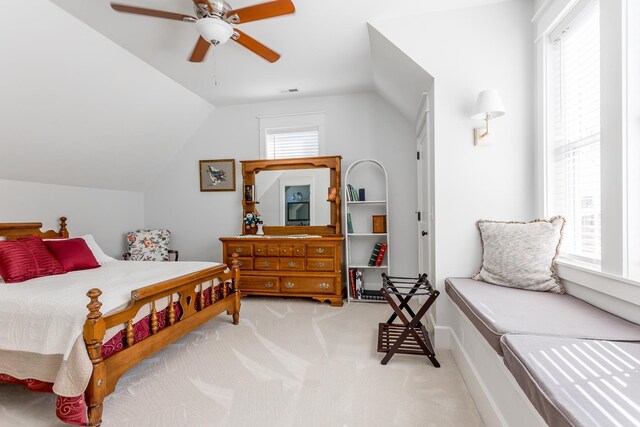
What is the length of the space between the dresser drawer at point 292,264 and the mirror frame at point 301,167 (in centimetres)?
53

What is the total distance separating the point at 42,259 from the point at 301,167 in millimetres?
2912

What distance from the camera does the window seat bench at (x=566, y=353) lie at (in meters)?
0.89

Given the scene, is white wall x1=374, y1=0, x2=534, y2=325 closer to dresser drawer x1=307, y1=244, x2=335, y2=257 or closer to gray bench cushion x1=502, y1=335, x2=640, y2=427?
gray bench cushion x1=502, y1=335, x2=640, y2=427

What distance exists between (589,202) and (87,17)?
3918 millimetres

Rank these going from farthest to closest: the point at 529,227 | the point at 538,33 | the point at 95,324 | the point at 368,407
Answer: the point at 538,33, the point at 529,227, the point at 368,407, the point at 95,324

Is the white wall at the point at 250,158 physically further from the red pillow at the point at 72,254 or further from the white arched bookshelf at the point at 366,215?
the red pillow at the point at 72,254

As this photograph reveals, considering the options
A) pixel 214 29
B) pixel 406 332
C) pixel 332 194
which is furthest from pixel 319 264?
pixel 214 29

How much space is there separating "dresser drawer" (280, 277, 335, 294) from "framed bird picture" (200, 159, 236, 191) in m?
1.70

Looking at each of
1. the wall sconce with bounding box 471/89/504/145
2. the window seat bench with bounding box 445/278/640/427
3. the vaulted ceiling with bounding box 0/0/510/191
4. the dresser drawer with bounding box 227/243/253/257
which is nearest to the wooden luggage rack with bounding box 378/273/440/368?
the window seat bench with bounding box 445/278/640/427

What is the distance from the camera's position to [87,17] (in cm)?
257

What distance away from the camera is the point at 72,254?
9.93 feet

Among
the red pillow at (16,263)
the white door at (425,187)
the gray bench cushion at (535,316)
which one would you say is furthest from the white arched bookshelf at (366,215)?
the red pillow at (16,263)

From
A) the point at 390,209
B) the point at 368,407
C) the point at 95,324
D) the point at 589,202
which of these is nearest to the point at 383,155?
the point at 390,209

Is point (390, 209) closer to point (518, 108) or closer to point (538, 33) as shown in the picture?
point (518, 108)
